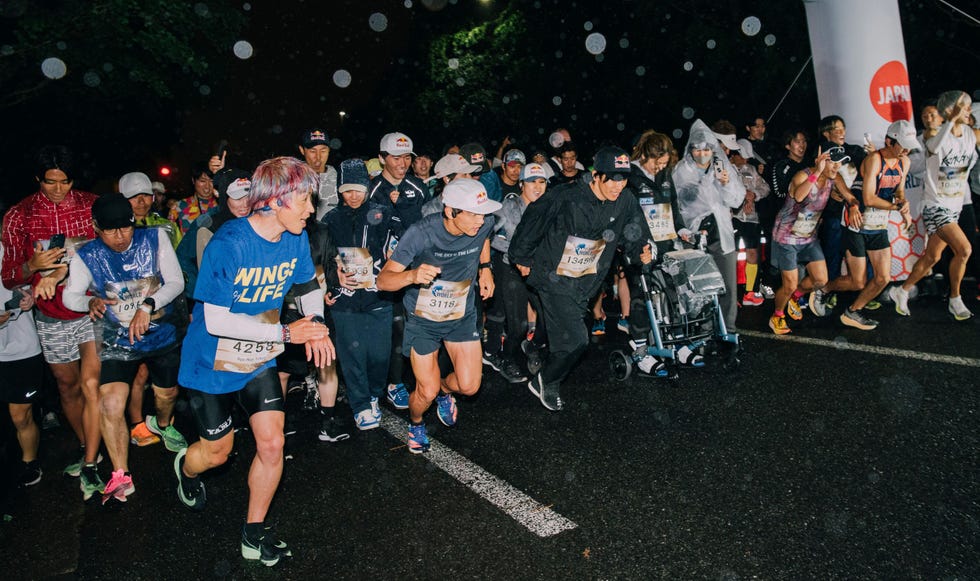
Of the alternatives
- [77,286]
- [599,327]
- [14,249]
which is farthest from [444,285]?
[599,327]

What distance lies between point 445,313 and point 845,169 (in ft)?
17.7

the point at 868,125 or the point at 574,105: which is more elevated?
the point at 574,105

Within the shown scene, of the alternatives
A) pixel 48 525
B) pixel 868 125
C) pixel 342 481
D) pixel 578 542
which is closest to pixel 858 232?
pixel 868 125

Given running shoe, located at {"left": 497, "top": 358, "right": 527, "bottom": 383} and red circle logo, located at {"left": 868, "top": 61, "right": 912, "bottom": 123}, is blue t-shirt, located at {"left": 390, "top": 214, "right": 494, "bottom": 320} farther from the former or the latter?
red circle logo, located at {"left": 868, "top": 61, "right": 912, "bottom": 123}

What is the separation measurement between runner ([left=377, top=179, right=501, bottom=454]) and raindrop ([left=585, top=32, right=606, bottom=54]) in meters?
15.5

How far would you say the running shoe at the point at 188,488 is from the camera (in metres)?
4.19

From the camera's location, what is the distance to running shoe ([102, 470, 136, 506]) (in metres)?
4.50

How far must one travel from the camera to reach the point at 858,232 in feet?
23.9

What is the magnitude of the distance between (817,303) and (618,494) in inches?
197

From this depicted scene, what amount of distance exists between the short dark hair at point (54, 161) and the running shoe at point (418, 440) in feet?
10.5

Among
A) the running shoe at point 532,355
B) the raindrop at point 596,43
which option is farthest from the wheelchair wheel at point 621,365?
the raindrop at point 596,43

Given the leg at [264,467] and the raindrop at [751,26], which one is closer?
the leg at [264,467]

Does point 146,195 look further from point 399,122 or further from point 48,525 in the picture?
point 399,122

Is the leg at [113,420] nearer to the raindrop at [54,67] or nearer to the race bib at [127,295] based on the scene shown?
the race bib at [127,295]
